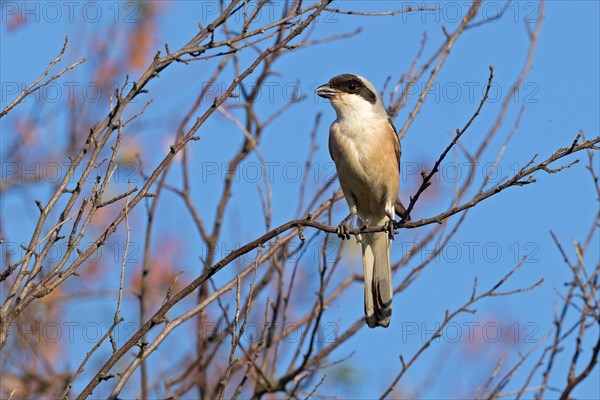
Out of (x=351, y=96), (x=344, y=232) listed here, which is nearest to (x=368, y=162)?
(x=351, y=96)

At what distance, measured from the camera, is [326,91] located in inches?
215

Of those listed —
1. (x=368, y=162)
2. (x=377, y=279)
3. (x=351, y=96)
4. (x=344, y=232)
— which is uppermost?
(x=351, y=96)

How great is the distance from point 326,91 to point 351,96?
6.7 inches

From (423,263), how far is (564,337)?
90 centimetres

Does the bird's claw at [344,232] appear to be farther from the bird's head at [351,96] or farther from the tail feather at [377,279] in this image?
the bird's head at [351,96]

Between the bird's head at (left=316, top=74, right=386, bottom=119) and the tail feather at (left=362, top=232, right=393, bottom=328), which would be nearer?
the tail feather at (left=362, top=232, right=393, bottom=328)

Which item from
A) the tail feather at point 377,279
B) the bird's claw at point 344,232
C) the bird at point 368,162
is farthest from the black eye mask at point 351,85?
the bird's claw at point 344,232

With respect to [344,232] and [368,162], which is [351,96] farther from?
[344,232]

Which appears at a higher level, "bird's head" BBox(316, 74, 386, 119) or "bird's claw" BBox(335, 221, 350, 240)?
"bird's head" BBox(316, 74, 386, 119)

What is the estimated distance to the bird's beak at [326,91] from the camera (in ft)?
17.8

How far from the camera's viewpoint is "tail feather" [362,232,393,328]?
5055 millimetres

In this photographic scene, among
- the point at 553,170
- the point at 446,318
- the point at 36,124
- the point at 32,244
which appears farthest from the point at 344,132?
the point at 32,244

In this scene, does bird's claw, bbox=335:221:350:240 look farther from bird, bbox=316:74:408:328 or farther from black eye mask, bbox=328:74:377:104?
black eye mask, bbox=328:74:377:104

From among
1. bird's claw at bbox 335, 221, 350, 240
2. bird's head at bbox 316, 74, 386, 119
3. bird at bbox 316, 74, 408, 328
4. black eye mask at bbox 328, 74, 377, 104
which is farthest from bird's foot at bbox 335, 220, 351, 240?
black eye mask at bbox 328, 74, 377, 104
